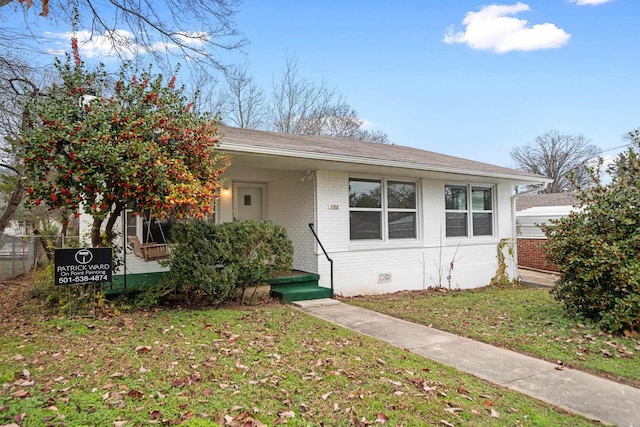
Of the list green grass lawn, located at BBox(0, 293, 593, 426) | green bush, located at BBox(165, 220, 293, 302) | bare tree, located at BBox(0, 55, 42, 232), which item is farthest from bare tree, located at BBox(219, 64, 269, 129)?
green grass lawn, located at BBox(0, 293, 593, 426)

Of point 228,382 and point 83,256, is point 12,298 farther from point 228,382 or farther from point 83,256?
point 228,382

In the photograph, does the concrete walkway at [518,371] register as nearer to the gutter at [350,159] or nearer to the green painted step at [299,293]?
Result: the green painted step at [299,293]

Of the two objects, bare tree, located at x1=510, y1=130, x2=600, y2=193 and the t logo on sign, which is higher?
bare tree, located at x1=510, y1=130, x2=600, y2=193

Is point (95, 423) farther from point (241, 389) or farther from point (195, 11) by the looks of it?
point (195, 11)

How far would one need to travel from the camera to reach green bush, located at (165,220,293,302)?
246 inches

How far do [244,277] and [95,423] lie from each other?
13.5ft

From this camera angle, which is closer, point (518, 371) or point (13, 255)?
point (518, 371)

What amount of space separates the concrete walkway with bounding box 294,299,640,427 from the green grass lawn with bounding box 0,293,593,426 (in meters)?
0.26

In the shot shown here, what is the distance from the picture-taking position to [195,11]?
737 cm

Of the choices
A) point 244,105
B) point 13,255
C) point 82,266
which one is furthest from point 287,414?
point 244,105

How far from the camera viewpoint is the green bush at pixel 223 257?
625 cm

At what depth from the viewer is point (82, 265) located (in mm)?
5449

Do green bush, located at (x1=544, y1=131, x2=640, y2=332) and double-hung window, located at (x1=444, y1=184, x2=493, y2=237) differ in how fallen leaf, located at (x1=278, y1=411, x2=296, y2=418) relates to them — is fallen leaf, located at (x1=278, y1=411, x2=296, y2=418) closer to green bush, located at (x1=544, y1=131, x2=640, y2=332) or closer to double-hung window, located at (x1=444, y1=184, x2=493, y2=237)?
green bush, located at (x1=544, y1=131, x2=640, y2=332)

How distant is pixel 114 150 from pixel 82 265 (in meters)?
1.75
